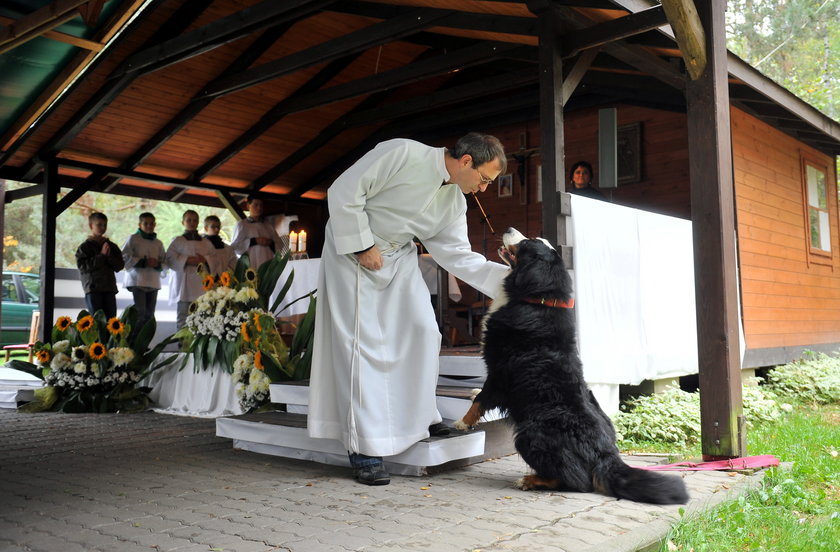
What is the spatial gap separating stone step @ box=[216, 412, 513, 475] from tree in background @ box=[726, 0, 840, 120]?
23.6 meters

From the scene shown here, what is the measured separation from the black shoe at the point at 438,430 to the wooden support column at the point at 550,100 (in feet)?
6.45

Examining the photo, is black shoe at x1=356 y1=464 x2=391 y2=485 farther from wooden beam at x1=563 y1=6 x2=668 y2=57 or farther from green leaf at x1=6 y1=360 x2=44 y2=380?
green leaf at x1=6 y1=360 x2=44 y2=380

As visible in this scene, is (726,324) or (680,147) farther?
(680,147)

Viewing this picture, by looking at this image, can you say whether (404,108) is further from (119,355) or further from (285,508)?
(285,508)

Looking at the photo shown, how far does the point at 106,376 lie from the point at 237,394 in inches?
69.9

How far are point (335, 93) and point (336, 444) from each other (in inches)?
265

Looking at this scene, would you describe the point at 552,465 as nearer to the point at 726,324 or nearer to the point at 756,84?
the point at 726,324

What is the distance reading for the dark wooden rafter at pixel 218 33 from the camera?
22.8 ft

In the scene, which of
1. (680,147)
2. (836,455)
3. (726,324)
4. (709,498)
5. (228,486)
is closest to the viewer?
(709,498)

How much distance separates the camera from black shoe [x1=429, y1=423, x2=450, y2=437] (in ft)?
11.7

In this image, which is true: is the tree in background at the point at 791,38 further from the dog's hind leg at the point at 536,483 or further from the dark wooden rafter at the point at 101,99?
the dog's hind leg at the point at 536,483

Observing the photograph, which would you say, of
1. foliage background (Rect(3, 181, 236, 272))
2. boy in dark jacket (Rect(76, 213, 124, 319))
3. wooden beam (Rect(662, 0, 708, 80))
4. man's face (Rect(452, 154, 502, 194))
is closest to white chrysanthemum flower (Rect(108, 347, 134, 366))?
boy in dark jacket (Rect(76, 213, 124, 319))

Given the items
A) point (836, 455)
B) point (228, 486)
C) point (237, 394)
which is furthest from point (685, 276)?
point (228, 486)

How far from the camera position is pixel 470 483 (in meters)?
3.34
